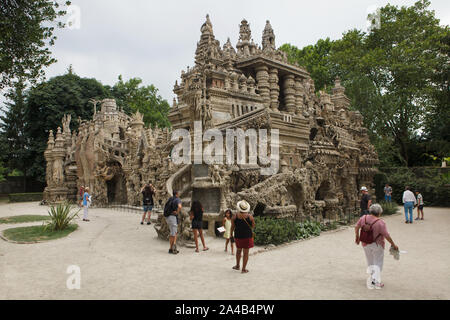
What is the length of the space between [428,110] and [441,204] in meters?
9.43

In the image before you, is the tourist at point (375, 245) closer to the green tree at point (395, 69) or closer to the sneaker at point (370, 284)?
the sneaker at point (370, 284)

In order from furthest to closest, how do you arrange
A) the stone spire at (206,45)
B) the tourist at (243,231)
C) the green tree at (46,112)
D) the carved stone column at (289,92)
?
the green tree at (46,112)
the carved stone column at (289,92)
the stone spire at (206,45)
the tourist at (243,231)

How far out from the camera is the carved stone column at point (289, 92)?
63.5 feet

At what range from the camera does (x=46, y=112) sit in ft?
115

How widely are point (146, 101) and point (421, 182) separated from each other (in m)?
35.9

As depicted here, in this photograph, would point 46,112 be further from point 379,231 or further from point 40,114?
point 379,231

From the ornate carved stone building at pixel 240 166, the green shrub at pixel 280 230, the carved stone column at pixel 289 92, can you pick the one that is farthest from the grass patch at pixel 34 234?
the carved stone column at pixel 289 92

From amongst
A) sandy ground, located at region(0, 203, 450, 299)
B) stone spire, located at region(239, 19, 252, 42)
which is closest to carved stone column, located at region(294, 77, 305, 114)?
stone spire, located at region(239, 19, 252, 42)

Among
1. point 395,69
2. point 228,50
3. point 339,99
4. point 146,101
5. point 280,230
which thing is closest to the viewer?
point 280,230

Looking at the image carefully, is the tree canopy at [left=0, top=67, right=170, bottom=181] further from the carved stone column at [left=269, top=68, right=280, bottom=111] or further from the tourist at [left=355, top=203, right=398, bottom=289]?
the tourist at [left=355, top=203, right=398, bottom=289]

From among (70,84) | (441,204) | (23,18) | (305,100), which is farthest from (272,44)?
(70,84)

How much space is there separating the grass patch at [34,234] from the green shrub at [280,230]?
6.65 meters

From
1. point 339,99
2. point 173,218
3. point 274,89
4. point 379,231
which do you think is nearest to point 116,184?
point 274,89

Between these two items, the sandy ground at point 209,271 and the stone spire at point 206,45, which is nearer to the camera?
the sandy ground at point 209,271
